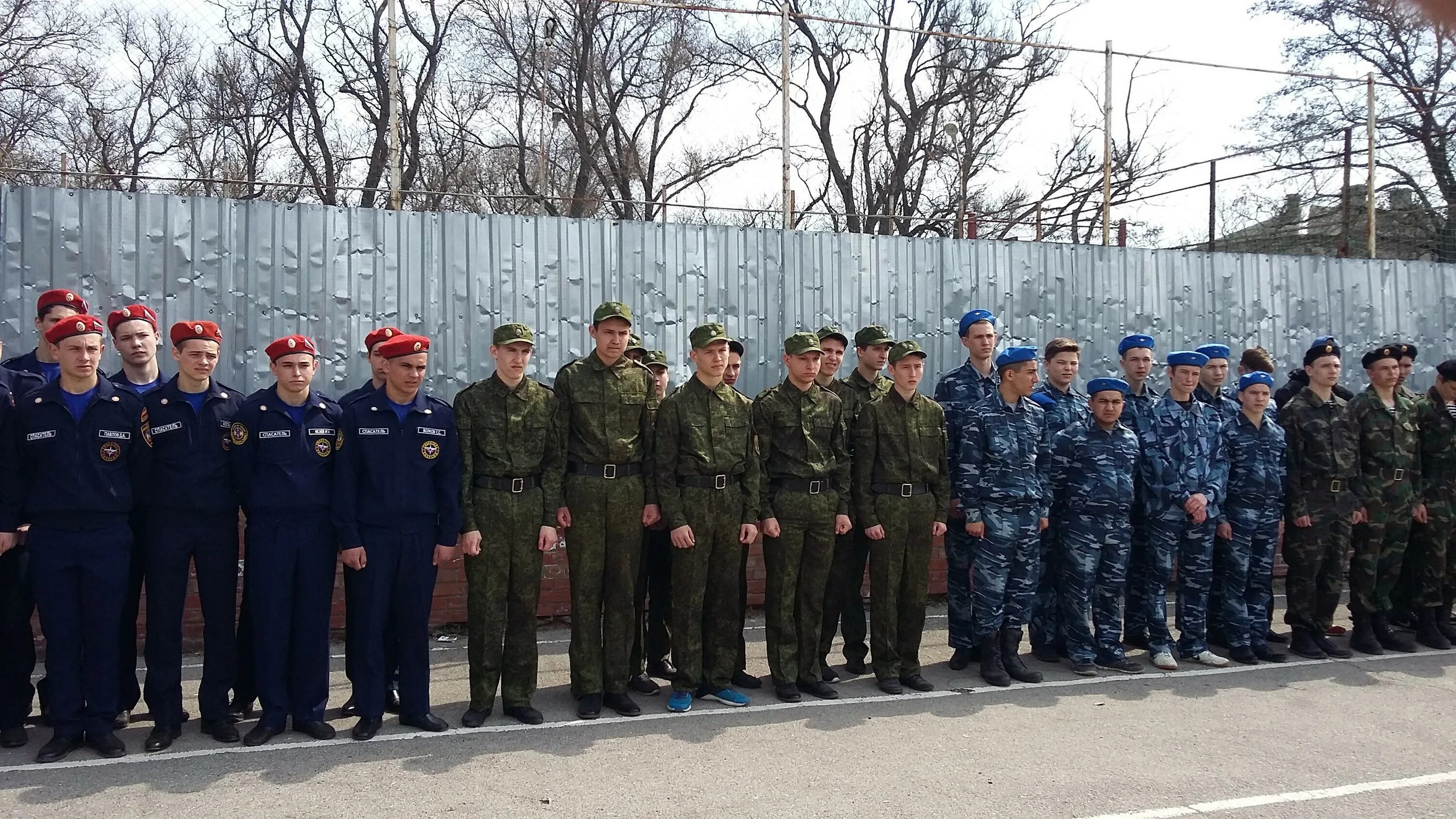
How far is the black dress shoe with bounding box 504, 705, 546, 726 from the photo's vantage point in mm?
4875

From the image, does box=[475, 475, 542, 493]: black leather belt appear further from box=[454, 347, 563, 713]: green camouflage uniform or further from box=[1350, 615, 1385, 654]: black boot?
box=[1350, 615, 1385, 654]: black boot

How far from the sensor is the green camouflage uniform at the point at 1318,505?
6.41m

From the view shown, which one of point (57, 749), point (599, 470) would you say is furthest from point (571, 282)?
point (57, 749)

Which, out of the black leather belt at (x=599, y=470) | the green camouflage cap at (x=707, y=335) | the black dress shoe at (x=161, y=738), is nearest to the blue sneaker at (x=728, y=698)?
the black leather belt at (x=599, y=470)

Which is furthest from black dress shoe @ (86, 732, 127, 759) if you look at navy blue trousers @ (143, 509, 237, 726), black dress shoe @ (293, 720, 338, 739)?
black dress shoe @ (293, 720, 338, 739)

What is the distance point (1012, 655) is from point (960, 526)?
0.77 meters

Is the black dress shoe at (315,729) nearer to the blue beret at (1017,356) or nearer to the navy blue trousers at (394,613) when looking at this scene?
the navy blue trousers at (394,613)

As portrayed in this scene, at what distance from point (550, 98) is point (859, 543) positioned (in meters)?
14.1

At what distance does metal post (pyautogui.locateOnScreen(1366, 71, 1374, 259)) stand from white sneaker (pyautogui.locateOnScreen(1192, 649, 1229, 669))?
19.7 ft

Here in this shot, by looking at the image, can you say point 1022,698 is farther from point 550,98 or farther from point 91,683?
point 550,98

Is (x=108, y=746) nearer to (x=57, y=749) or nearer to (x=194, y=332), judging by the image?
(x=57, y=749)

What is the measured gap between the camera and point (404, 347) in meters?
4.75

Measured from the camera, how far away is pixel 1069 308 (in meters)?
8.77

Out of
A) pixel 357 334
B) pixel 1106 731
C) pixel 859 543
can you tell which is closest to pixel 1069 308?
pixel 859 543
